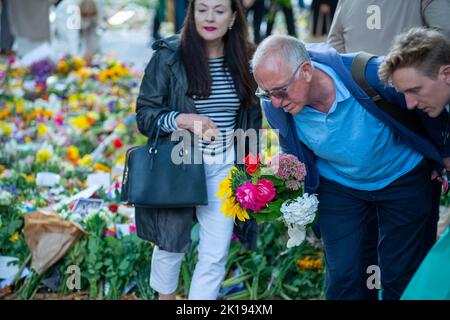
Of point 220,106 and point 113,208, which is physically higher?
point 220,106

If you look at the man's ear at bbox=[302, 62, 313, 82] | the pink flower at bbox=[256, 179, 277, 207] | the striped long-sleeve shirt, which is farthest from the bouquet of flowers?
the striped long-sleeve shirt

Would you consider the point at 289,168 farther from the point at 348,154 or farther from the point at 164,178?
the point at 164,178

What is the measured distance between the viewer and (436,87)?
2.44m

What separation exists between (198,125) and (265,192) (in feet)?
2.11

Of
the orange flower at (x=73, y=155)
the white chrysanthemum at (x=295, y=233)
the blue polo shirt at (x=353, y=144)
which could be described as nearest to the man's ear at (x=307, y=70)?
the blue polo shirt at (x=353, y=144)

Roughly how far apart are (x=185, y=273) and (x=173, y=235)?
2.07ft

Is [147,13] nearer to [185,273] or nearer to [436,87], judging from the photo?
[185,273]

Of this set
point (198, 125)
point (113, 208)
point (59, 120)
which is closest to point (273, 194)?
point (198, 125)

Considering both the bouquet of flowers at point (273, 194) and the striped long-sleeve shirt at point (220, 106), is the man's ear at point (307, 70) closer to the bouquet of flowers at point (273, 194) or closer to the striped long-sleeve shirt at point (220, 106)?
the bouquet of flowers at point (273, 194)

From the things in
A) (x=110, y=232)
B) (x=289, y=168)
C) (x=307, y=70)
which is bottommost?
(x=110, y=232)

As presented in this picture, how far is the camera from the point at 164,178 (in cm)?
325

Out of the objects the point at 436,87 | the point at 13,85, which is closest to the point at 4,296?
the point at 436,87

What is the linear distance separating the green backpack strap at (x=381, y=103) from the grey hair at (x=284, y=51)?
201 mm

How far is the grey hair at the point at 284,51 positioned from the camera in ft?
8.67
